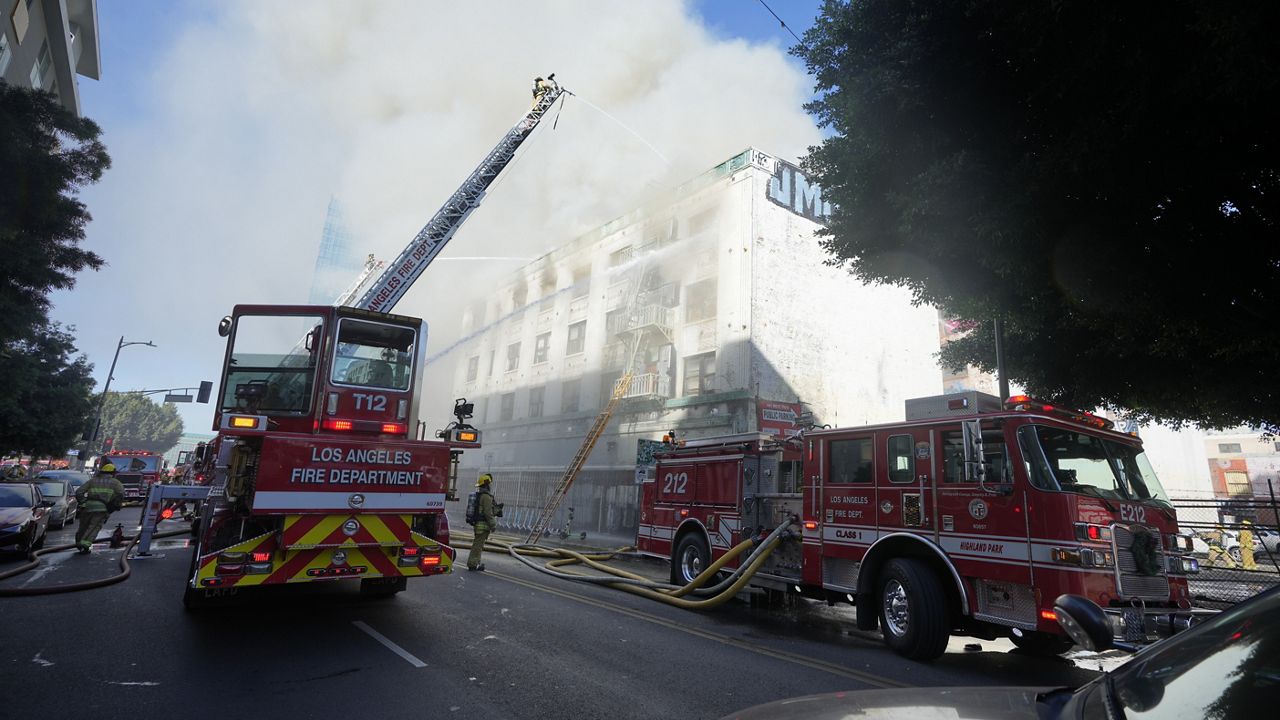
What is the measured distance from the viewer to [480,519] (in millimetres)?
11547

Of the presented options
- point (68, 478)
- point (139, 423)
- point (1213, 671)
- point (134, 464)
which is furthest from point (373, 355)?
point (139, 423)

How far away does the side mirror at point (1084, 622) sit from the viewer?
213 cm

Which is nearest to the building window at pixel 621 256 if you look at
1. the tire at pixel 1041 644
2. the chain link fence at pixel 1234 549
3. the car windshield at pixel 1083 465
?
the chain link fence at pixel 1234 549

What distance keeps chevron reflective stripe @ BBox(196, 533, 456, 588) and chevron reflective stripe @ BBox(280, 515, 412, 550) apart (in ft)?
0.29

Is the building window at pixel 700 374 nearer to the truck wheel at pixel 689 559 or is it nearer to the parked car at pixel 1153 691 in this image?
the truck wheel at pixel 689 559

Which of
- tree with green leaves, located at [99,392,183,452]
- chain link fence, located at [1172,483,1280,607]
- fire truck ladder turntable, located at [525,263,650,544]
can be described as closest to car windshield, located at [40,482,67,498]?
fire truck ladder turntable, located at [525,263,650,544]

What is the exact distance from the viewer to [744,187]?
74.5ft

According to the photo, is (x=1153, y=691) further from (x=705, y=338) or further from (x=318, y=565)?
(x=705, y=338)

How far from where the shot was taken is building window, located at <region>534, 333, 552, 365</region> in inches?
1172

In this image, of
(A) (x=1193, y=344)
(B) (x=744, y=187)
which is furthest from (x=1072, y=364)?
(B) (x=744, y=187)

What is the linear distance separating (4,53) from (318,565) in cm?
1925

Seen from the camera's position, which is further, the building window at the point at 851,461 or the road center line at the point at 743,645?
the building window at the point at 851,461

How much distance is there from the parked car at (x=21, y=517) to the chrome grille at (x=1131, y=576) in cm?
1504

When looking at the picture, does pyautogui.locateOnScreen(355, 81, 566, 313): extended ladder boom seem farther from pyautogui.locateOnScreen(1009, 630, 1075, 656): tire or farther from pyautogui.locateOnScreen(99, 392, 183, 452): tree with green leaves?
pyautogui.locateOnScreen(99, 392, 183, 452): tree with green leaves
